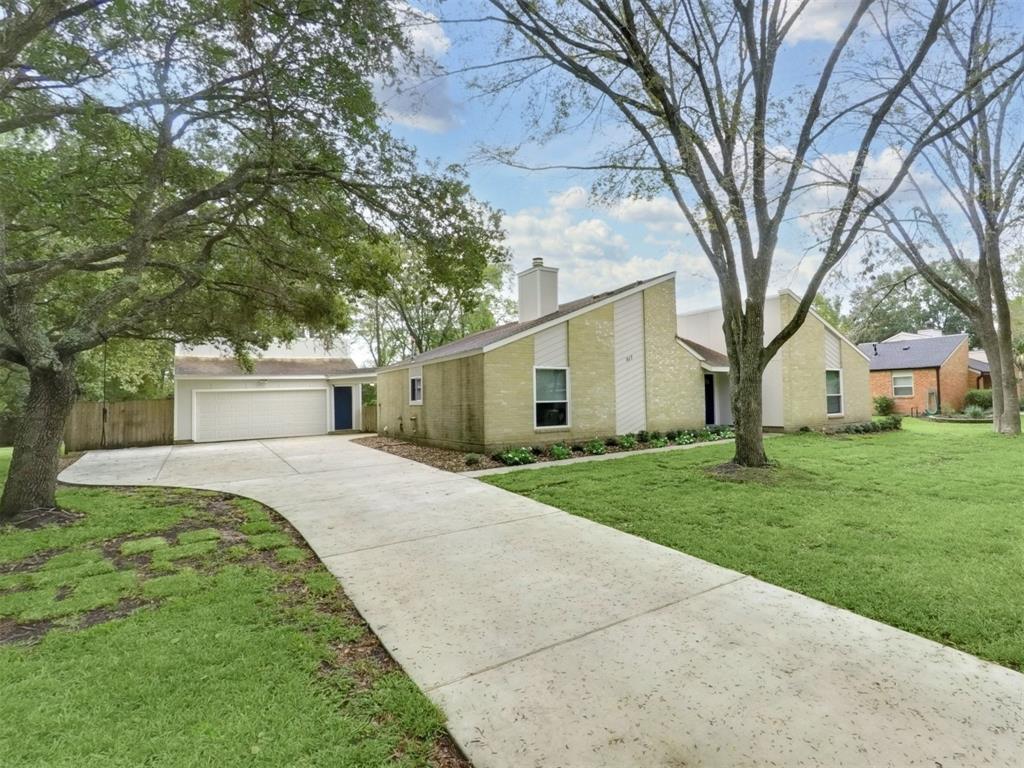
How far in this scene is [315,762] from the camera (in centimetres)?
210

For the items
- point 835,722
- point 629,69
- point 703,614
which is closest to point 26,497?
point 703,614

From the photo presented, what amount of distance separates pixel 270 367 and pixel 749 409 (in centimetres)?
1873

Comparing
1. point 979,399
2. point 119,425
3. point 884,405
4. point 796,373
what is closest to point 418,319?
point 119,425

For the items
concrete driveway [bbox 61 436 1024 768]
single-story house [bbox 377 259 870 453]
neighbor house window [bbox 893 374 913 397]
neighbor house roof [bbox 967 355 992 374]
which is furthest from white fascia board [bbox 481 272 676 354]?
neighbor house roof [bbox 967 355 992 374]

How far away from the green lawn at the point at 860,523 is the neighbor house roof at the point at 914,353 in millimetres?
18536

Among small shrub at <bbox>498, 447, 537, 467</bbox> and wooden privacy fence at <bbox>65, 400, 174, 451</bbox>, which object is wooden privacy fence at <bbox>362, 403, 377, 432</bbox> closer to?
wooden privacy fence at <bbox>65, 400, 174, 451</bbox>

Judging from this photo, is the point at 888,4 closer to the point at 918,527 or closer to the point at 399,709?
the point at 918,527

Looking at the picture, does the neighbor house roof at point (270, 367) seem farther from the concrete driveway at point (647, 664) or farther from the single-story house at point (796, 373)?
the concrete driveway at point (647, 664)

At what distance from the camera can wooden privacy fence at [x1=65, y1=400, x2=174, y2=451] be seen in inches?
629

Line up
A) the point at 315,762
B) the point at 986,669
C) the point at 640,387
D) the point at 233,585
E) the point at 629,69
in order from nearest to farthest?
the point at 315,762 < the point at 986,669 < the point at 233,585 < the point at 629,69 < the point at 640,387

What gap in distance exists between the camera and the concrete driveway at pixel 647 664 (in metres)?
2.21

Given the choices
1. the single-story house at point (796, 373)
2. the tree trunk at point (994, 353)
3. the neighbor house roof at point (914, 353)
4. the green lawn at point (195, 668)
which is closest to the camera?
the green lawn at point (195, 668)

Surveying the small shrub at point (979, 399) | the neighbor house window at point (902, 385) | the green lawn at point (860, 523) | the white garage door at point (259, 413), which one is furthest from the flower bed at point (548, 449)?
the small shrub at point (979, 399)

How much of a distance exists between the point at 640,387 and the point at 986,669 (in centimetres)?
1160
